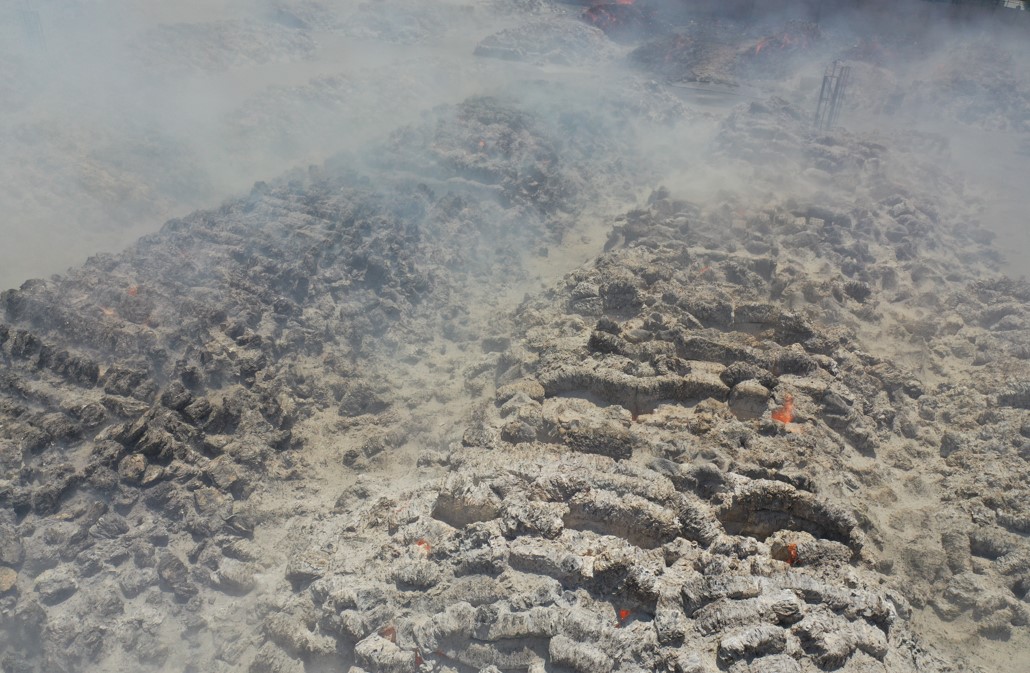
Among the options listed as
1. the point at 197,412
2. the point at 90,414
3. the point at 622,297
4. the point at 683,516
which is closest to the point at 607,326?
the point at 622,297

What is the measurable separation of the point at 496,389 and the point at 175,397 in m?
3.64

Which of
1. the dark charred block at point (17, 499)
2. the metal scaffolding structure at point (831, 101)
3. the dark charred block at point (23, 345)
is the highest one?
the metal scaffolding structure at point (831, 101)

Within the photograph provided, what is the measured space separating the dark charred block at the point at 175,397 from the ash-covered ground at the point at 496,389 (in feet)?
0.15

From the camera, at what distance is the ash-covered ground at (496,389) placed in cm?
591

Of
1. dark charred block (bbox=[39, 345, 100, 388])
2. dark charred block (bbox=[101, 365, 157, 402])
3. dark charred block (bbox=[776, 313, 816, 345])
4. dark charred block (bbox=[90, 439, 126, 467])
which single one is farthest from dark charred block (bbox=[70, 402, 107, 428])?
dark charred block (bbox=[776, 313, 816, 345])

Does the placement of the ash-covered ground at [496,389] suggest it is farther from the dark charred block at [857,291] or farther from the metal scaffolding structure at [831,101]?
the metal scaffolding structure at [831,101]

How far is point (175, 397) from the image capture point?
27.7 ft

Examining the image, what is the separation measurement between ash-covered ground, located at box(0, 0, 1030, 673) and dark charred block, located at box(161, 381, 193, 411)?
0.05 meters

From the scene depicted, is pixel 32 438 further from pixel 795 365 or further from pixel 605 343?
pixel 795 365

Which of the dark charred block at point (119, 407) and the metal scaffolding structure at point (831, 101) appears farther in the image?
the metal scaffolding structure at point (831, 101)

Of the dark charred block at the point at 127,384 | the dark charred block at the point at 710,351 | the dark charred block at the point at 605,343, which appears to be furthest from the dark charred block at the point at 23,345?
the dark charred block at the point at 710,351

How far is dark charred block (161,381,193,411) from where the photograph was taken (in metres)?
8.42

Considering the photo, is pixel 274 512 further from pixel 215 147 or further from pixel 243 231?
pixel 215 147

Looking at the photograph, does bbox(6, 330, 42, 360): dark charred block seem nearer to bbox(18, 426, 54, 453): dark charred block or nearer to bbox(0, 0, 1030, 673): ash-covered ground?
bbox(0, 0, 1030, 673): ash-covered ground
